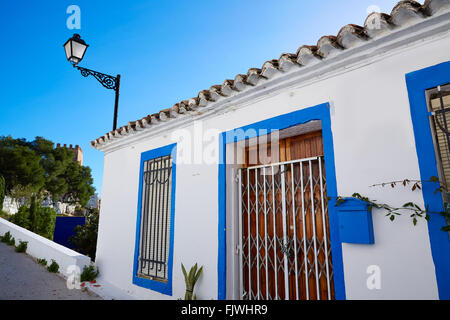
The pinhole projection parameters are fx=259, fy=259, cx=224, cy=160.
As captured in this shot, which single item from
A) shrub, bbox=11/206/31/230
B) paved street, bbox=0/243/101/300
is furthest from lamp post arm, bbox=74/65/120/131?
shrub, bbox=11/206/31/230

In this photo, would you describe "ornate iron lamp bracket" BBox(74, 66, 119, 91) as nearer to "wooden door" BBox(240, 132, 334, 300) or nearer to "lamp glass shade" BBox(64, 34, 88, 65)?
"lamp glass shade" BBox(64, 34, 88, 65)

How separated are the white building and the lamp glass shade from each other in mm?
Result: 2320

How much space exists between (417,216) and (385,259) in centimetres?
47

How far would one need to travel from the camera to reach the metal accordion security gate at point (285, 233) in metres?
2.96

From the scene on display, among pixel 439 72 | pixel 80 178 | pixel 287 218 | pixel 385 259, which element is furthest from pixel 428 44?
pixel 80 178

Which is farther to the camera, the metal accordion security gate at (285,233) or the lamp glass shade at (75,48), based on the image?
the lamp glass shade at (75,48)

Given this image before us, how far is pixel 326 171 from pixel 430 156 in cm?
89

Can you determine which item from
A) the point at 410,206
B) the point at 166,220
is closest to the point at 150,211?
the point at 166,220

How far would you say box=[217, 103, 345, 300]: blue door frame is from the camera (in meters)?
2.56

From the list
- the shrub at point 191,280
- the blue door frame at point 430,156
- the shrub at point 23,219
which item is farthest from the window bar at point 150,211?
the shrub at point 23,219

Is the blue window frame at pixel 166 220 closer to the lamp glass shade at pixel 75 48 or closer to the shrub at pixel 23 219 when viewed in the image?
the lamp glass shade at pixel 75 48

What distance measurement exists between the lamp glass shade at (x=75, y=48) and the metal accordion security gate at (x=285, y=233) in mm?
4723

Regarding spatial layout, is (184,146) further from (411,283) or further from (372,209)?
(411,283)

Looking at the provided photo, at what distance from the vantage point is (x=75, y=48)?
566 centimetres
